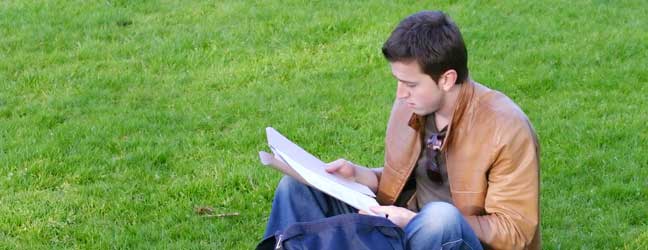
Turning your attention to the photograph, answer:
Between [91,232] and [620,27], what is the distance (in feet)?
17.2

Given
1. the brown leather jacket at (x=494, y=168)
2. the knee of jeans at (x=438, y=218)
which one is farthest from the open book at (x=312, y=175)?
the brown leather jacket at (x=494, y=168)

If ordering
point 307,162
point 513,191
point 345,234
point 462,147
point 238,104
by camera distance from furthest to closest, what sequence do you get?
1. point 238,104
2. point 307,162
3. point 462,147
4. point 513,191
5. point 345,234

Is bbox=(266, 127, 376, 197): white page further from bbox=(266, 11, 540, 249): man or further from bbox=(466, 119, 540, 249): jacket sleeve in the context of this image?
bbox=(466, 119, 540, 249): jacket sleeve

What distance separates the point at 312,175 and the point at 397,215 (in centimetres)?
37

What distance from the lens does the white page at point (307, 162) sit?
4082 mm

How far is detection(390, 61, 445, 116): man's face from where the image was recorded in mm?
3826

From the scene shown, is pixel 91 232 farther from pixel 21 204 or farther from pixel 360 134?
pixel 360 134

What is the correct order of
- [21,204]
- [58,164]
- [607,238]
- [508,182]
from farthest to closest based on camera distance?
[58,164] → [21,204] → [607,238] → [508,182]

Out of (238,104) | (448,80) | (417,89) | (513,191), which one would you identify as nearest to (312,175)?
(417,89)

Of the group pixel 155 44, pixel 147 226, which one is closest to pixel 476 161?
pixel 147 226

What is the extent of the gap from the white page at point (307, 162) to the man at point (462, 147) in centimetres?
23

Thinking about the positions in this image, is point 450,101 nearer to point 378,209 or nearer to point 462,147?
point 462,147

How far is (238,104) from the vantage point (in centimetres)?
736

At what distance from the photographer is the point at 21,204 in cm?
569
